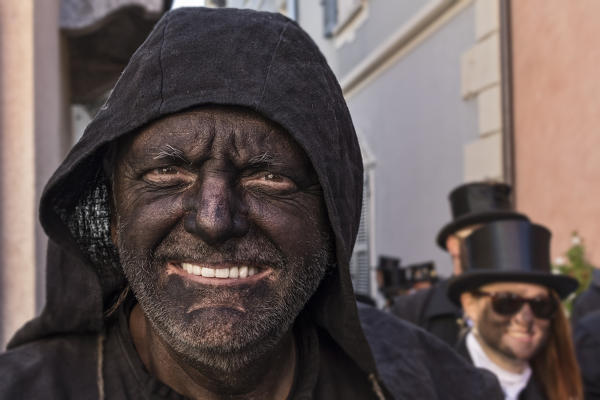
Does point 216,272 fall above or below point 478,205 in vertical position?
below

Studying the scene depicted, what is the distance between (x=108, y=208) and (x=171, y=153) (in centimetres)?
34

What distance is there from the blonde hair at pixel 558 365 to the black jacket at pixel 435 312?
2.21 feet

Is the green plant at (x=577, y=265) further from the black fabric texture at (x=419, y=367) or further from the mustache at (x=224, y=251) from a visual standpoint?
the mustache at (x=224, y=251)

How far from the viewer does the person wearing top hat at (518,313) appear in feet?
12.3

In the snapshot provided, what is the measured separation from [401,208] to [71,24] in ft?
23.9

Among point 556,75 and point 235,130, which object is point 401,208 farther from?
point 235,130

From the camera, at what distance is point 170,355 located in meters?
1.98

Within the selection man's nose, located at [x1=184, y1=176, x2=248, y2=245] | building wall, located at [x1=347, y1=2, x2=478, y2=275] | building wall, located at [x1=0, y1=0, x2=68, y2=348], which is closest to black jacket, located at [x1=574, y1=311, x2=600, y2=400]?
building wall, located at [x1=0, y1=0, x2=68, y2=348]

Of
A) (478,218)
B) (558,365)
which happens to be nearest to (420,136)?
(478,218)

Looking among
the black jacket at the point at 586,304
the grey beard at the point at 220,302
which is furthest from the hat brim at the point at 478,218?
the grey beard at the point at 220,302

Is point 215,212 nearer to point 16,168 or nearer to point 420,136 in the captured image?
point 16,168

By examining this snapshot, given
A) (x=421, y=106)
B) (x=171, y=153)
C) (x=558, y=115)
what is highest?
(x=421, y=106)

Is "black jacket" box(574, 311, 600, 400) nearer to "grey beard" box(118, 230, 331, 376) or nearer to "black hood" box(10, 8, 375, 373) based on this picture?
"black hood" box(10, 8, 375, 373)

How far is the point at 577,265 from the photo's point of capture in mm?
6512
